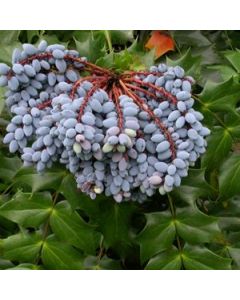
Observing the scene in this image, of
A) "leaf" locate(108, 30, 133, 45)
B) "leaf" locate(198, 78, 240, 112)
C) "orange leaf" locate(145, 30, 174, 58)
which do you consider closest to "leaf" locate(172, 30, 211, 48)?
"orange leaf" locate(145, 30, 174, 58)

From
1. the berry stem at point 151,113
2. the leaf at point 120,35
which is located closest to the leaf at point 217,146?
the berry stem at point 151,113

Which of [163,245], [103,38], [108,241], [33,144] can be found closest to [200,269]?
[163,245]

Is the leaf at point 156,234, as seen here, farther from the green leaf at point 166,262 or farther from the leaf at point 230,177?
the leaf at point 230,177

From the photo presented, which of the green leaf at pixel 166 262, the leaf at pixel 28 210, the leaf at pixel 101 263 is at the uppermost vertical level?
the leaf at pixel 28 210

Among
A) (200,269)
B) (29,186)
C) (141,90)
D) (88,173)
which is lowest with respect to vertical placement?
(200,269)

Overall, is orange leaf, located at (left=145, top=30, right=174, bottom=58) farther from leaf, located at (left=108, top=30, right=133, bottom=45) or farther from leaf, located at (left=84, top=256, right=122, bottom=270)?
leaf, located at (left=84, top=256, right=122, bottom=270)

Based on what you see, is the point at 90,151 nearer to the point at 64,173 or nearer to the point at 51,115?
the point at 51,115
